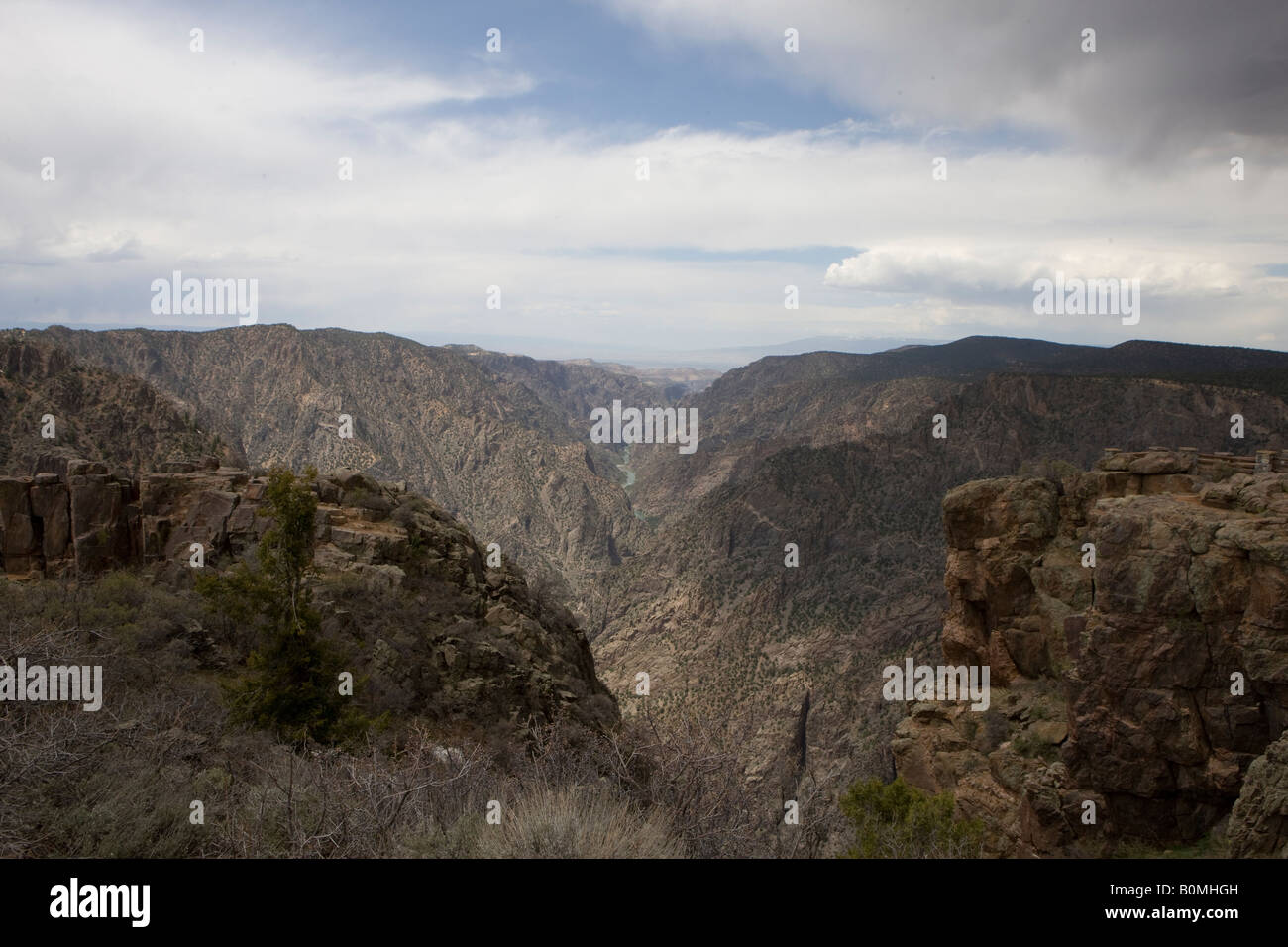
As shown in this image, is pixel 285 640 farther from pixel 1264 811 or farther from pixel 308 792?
pixel 1264 811

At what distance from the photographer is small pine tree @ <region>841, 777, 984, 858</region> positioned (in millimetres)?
11289

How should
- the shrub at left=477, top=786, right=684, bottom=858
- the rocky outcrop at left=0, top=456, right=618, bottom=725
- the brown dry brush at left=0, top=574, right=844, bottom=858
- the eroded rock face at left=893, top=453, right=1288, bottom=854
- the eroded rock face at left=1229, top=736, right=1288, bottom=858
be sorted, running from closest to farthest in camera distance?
the shrub at left=477, top=786, right=684, bottom=858 → the brown dry brush at left=0, top=574, right=844, bottom=858 → the eroded rock face at left=1229, top=736, right=1288, bottom=858 → the eroded rock face at left=893, top=453, right=1288, bottom=854 → the rocky outcrop at left=0, top=456, right=618, bottom=725

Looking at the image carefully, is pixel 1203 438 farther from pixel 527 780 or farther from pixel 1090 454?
pixel 527 780

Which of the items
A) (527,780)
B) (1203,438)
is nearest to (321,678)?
(527,780)

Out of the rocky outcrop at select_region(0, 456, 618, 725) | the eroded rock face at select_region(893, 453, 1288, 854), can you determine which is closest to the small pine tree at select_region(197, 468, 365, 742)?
the rocky outcrop at select_region(0, 456, 618, 725)

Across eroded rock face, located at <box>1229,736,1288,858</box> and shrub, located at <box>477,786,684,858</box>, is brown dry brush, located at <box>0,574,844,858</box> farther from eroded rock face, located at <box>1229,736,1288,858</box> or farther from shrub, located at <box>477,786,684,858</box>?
eroded rock face, located at <box>1229,736,1288,858</box>

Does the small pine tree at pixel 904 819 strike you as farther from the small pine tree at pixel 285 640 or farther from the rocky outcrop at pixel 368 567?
the small pine tree at pixel 285 640

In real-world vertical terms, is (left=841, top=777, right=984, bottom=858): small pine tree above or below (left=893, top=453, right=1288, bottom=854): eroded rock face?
below

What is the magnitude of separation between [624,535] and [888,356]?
84382mm

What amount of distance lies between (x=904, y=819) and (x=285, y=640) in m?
11.9

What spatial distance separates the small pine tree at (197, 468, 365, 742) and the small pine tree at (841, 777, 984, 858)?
8.19 metres

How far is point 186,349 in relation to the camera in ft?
410

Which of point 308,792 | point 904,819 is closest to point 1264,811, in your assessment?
point 904,819
